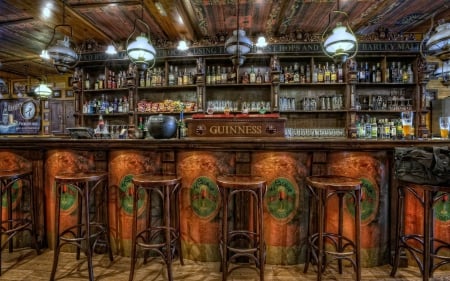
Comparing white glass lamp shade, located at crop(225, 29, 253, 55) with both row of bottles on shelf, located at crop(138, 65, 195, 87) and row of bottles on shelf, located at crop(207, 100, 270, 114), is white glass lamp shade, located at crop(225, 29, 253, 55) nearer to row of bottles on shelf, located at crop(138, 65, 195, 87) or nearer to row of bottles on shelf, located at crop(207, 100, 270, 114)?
row of bottles on shelf, located at crop(207, 100, 270, 114)

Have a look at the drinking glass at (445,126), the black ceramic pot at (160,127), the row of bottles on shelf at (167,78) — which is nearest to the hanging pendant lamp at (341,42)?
the drinking glass at (445,126)

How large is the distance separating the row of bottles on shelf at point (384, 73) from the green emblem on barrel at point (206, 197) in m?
3.73

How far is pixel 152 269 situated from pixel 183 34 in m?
3.86

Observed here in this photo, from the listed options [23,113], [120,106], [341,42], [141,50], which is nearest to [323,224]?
[341,42]

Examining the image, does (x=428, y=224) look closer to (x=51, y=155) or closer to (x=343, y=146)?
(x=343, y=146)

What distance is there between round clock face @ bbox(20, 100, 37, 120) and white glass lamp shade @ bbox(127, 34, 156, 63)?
23.0 ft

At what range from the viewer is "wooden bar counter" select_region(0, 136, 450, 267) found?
227 cm

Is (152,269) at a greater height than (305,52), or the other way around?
(305,52)

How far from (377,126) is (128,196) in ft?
14.5

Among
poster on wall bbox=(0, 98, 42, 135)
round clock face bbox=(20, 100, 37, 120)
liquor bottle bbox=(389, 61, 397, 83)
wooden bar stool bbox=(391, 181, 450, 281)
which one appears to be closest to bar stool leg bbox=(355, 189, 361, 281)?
wooden bar stool bbox=(391, 181, 450, 281)

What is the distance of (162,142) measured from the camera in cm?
234

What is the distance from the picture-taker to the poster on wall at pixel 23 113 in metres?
8.34

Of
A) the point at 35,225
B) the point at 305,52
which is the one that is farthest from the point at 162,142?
the point at 305,52

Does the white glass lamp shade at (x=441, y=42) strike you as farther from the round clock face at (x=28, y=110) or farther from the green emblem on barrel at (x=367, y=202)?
the round clock face at (x=28, y=110)
